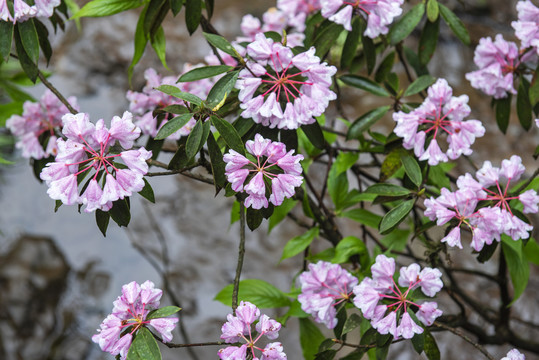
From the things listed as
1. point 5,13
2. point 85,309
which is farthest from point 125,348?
point 85,309

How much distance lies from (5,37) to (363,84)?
61 cm

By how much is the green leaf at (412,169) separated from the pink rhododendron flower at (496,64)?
0.82 feet

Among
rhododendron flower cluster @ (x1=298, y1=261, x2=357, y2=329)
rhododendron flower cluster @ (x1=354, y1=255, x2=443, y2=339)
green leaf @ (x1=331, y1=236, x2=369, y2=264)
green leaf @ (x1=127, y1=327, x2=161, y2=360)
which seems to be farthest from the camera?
green leaf @ (x1=331, y1=236, x2=369, y2=264)

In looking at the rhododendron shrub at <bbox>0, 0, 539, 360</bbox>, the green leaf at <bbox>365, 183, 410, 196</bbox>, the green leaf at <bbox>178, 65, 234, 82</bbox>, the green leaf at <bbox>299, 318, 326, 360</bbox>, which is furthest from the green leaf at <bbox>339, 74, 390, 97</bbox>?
the green leaf at <bbox>299, 318, 326, 360</bbox>

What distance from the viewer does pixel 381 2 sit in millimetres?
918

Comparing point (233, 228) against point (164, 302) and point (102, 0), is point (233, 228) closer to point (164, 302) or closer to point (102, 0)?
point (164, 302)

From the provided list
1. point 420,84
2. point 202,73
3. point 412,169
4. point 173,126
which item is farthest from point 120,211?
point 420,84

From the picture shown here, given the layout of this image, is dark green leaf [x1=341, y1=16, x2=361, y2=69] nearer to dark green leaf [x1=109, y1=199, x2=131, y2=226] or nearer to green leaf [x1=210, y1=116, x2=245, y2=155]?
green leaf [x1=210, y1=116, x2=245, y2=155]

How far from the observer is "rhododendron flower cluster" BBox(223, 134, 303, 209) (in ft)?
2.41

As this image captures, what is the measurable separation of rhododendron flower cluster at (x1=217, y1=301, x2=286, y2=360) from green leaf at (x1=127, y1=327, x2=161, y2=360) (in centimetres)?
8

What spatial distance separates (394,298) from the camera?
2.81 ft

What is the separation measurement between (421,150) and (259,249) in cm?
119

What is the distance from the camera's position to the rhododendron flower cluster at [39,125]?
1.07 meters

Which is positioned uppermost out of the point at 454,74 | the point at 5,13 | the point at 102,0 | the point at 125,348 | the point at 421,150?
the point at 454,74
